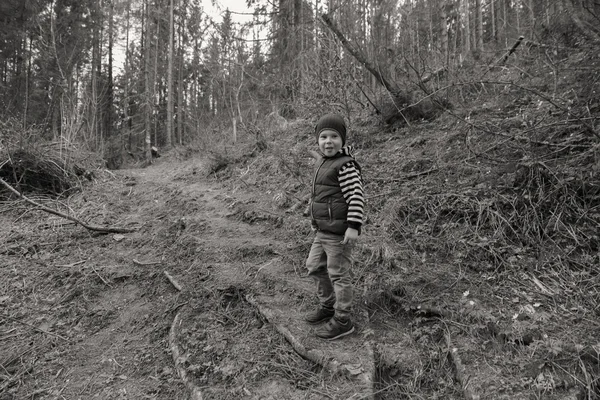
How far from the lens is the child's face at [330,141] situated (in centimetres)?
277

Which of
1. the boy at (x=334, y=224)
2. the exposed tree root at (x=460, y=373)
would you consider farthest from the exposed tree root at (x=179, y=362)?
the exposed tree root at (x=460, y=373)

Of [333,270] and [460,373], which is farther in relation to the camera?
[333,270]

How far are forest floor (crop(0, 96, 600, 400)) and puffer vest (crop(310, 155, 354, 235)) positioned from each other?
0.85 meters

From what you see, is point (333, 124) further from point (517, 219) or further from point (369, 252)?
point (517, 219)

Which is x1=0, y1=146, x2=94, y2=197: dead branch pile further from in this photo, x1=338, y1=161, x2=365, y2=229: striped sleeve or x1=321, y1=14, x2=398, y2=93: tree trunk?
x1=338, y1=161, x2=365, y2=229: striped sleeve

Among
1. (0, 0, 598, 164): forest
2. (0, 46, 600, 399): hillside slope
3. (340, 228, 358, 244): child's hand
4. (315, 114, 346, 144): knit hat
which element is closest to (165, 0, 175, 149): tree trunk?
(0, 0, 598, 164): forest

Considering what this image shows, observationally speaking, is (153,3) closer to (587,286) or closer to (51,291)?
(51,291)

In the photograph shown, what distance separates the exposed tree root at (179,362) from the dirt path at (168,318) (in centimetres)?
1

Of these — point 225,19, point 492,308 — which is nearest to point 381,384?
point 492,308

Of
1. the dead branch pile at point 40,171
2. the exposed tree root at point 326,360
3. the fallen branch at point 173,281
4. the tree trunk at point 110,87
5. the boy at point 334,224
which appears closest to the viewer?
the exposed tree root at point 326,360

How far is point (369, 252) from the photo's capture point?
3.72 m

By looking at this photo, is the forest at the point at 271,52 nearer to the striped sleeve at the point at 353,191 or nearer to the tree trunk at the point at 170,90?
the tree trunk at the point at 170,90

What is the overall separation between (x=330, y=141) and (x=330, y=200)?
50 cm

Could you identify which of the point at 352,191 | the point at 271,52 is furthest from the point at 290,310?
the point at 271,52
